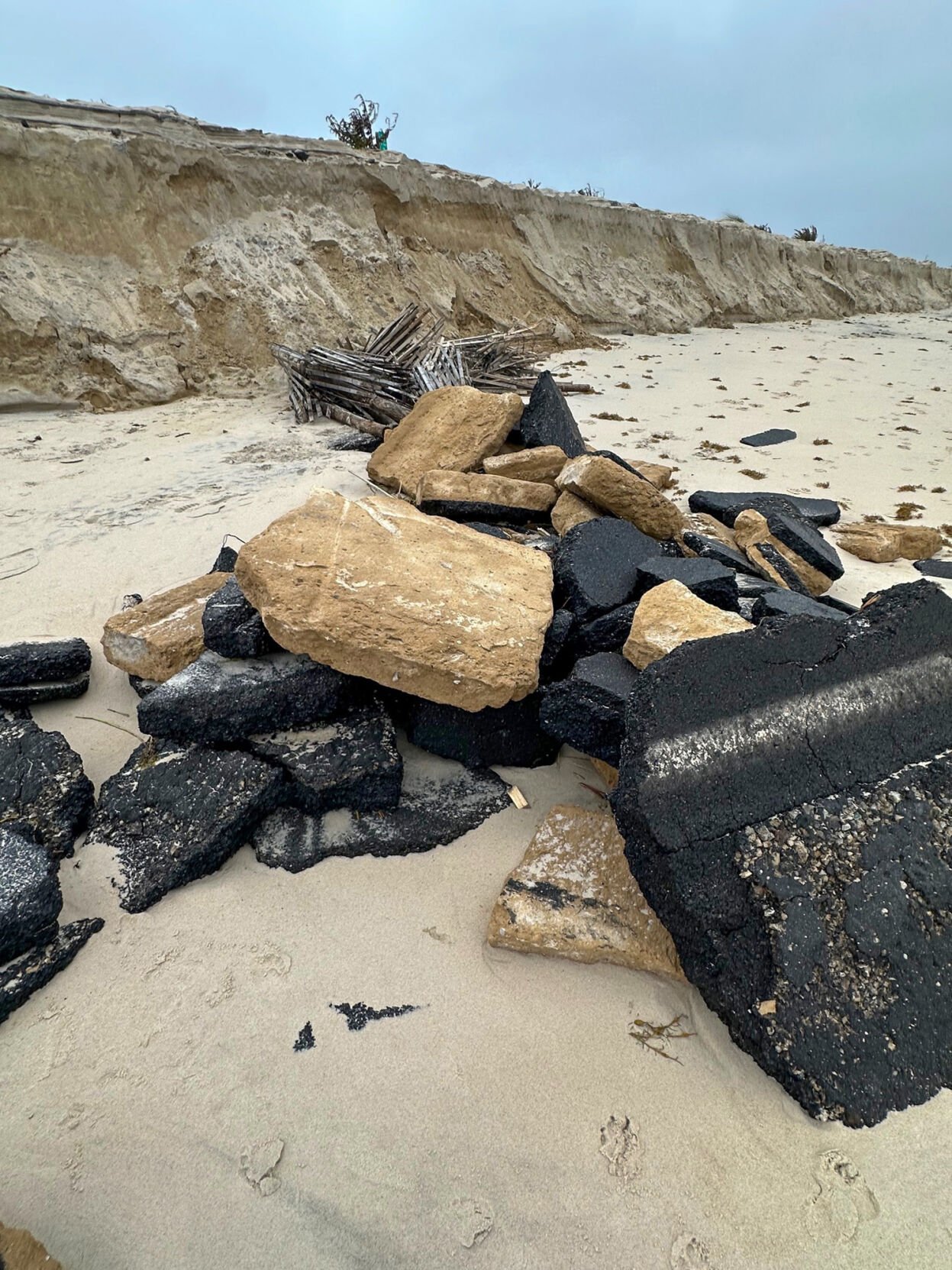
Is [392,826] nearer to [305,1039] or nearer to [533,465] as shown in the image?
[305,1039]

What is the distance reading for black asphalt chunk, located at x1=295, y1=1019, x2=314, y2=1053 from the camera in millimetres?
1694

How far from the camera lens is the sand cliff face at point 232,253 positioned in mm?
7707

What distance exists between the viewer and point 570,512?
3662mm

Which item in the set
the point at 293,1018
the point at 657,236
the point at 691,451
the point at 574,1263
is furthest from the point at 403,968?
the point at 657,236

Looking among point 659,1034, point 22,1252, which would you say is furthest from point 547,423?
point 22,1252

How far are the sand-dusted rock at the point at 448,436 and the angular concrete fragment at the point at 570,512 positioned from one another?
0.90m

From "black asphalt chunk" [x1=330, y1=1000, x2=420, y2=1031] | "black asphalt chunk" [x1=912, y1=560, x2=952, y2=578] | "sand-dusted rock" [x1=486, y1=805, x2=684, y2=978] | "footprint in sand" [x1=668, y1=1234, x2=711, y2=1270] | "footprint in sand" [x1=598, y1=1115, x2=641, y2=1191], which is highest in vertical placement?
"black asphalt chunk" [x1=912, y1=560, x2=952, y2=578]

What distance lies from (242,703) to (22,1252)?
140cm

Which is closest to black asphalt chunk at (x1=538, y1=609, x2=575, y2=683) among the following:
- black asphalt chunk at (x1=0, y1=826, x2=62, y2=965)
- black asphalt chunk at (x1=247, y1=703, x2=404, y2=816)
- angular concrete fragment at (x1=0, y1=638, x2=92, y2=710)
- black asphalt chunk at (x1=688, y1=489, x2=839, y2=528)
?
black asphalt chunk at (x1=247, y1=703, x2=404, y2=816)

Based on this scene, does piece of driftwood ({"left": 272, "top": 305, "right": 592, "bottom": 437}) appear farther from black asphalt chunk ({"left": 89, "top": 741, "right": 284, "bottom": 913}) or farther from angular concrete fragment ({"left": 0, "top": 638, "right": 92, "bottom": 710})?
black asphalt chunk ({"left": 89, "top": 741, "right": 284, "bottom": 913})

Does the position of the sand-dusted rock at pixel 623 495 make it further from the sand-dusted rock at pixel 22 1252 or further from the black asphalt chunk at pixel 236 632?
the sand-dusted rock at pixel 22 1252

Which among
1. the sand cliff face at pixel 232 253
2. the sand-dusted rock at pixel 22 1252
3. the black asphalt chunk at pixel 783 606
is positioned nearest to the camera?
the sand-dusted rock at pixel 22 1252

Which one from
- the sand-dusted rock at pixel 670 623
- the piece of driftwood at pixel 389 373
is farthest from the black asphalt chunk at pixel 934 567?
the piece of driftwood at pixel 389 373

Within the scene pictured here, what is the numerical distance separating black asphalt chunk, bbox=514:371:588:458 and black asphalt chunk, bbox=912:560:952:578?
86.9 inches
